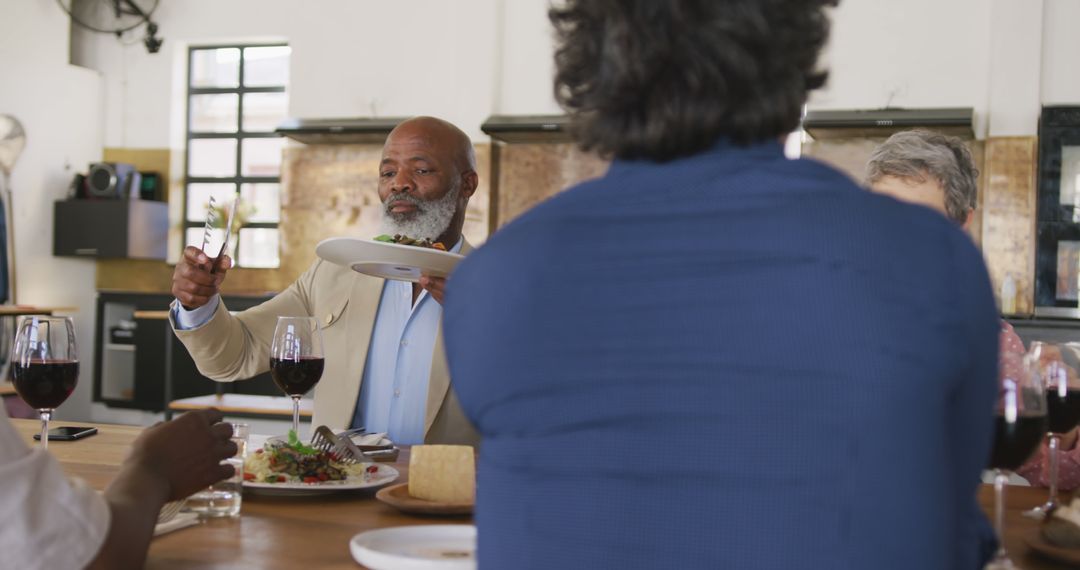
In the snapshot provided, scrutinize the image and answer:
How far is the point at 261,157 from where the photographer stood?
1035 cm

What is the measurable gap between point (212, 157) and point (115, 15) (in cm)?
169

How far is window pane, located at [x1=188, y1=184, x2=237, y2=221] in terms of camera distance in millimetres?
10414

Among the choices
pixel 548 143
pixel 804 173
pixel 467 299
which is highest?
pixel 548 143

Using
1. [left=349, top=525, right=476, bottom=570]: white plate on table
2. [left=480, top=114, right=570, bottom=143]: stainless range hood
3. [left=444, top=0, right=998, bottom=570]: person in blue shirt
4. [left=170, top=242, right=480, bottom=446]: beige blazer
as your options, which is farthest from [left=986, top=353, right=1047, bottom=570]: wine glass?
[left=480, top=114, right=570, bottom=143]: stainless range hood

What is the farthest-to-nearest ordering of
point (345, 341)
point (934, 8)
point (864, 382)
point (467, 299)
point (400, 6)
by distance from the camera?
point (400, 6) → point (934, 8) → point (345, 341) → point (467, 299) → point (864, 382)

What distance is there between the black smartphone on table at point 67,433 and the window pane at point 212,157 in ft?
27.2

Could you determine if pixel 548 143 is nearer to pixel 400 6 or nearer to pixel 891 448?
pixel 400 6

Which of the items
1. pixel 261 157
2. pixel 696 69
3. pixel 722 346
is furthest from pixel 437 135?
pixel 261 157

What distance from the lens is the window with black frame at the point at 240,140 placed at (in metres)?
10.2

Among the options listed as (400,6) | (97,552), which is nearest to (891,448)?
(97,552)

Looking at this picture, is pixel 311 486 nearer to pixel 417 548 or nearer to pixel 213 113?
pixel 417 548

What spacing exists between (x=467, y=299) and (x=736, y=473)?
29 centimetres

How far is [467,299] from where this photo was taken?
3.21 ft

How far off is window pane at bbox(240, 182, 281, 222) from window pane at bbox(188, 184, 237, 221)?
210 millimetres
